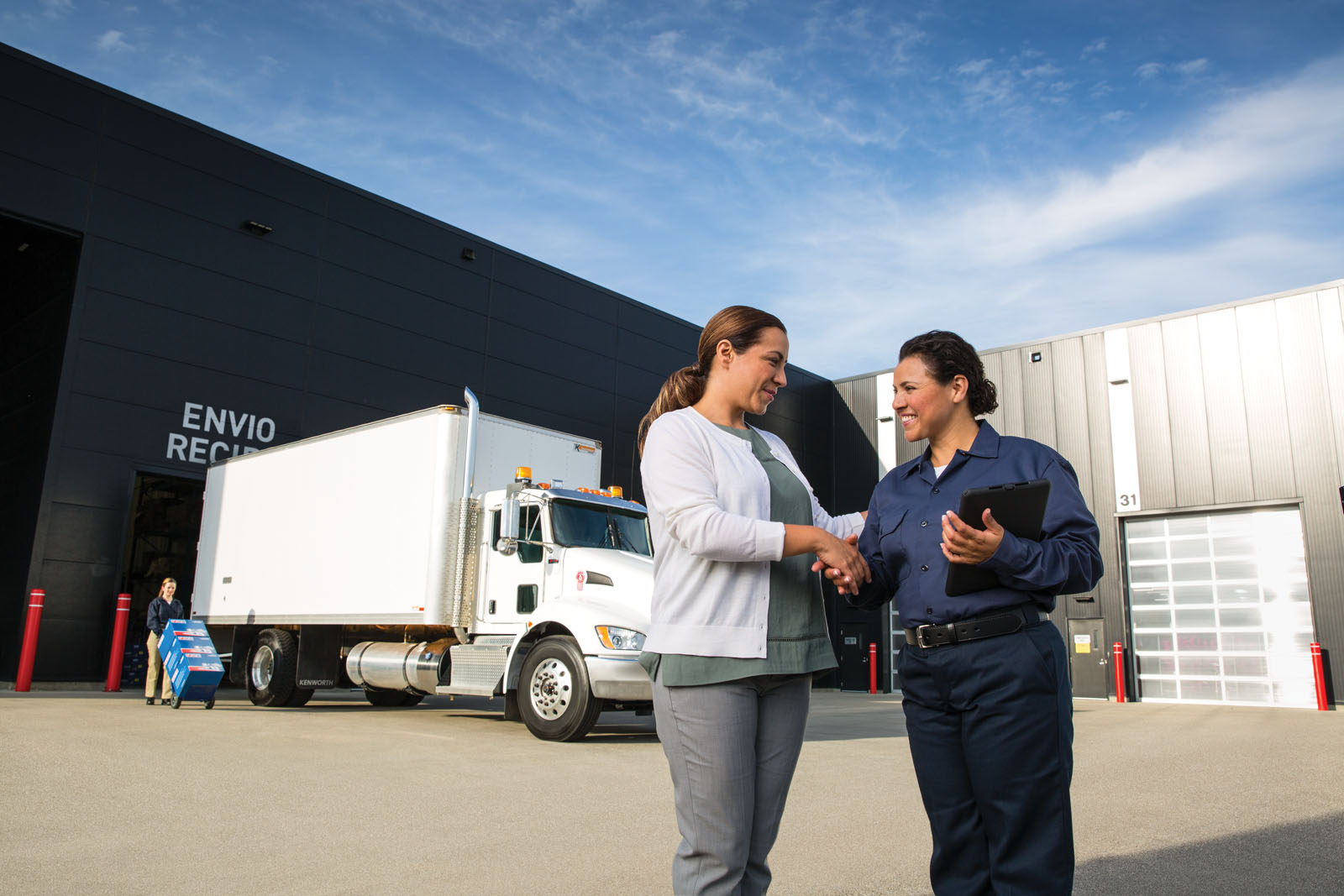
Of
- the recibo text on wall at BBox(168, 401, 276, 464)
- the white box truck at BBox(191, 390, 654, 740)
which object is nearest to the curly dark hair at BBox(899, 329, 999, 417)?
the white box truck at BBox(191, 390, 654, 740)

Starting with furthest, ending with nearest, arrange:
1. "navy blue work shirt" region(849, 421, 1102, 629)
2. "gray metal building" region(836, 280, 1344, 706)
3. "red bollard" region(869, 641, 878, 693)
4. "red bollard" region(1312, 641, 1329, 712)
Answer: "red bollard" region(869, 641, 878, 693) < "gray metal building" region(836, 280, 1344, 706) < "red bollard" region(1312, 641, 1329, 712) < "navy blue work shirt" region(849, 421, 1102, 629)

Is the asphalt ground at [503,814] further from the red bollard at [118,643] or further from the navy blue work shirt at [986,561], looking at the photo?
the red bollard at [118,643]

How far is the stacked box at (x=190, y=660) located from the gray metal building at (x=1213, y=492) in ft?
60.0

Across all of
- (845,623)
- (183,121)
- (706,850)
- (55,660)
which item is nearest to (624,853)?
(706,850)

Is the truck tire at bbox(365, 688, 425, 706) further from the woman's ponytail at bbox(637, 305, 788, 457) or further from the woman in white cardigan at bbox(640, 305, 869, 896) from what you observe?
the woman in white cardigan at bbox(640, 305, 869, 896)

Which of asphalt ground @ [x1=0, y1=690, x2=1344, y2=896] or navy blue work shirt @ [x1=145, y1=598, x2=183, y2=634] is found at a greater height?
navy blue work shirt @ [x1=145, y1=598, x2=183, y2=634]

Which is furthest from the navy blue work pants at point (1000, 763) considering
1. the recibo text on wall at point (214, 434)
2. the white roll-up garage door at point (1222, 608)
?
the white roll-up garage door at point (1222, 608)

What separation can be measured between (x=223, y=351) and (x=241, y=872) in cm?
1589

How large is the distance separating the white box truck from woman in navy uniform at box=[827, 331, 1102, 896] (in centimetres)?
651

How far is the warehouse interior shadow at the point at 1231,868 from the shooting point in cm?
392

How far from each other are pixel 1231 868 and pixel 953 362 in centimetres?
320

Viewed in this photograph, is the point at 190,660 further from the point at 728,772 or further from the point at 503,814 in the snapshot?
the point at 728,772

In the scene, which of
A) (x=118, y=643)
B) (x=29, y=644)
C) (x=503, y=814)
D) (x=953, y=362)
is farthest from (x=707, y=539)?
(x=29, y=644)

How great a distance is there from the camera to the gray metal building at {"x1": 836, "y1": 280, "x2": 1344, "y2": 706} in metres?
20.0
